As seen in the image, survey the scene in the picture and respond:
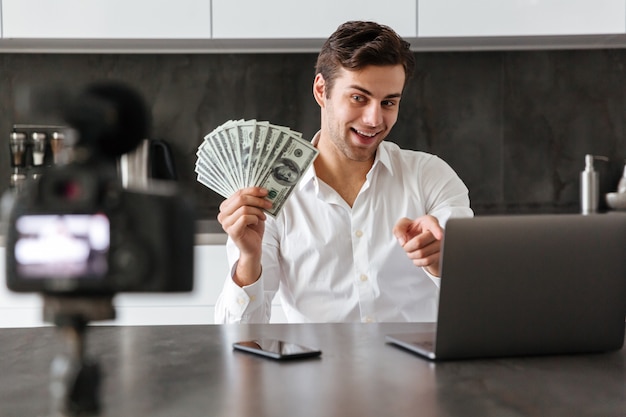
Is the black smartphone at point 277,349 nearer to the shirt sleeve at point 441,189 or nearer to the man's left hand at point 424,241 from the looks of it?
the man's left hand at point 424,241

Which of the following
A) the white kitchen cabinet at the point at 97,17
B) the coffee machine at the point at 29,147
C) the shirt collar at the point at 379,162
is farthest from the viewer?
the coffee machine at the point at 29,147

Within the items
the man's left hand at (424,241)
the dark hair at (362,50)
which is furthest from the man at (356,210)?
the man's left hand at (424,241)

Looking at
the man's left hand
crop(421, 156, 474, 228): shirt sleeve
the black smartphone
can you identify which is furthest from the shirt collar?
the black smartphone

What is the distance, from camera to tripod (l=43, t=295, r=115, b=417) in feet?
1.59

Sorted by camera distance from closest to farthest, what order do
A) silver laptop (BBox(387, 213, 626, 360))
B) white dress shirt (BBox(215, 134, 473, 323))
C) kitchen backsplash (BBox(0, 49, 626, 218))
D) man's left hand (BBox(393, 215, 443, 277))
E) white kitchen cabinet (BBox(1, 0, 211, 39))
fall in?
silver laptop (BBox(387, 213, 626, 360))
man's left hand (BBox(393, 215, 443, 277))
white dress shirt (BBox(215, 134, 473, 323))
white kitchen cabinet (BBox(1, 0, 211, 39))
kitchen backsplash (BBox(0, 49, 626, 218))

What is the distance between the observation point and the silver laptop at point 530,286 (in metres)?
1.19

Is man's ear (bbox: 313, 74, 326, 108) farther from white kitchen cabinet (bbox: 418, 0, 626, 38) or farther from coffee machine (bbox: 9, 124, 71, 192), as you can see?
coffee machine (bbox: 9, 124, 71, 192)

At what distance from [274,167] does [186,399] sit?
945 millimetres

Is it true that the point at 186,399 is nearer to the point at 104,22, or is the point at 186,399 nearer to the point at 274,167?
the point at 274,167

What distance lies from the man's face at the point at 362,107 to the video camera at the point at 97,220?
5.27 ft

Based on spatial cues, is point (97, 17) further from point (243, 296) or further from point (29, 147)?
point (243, 296)

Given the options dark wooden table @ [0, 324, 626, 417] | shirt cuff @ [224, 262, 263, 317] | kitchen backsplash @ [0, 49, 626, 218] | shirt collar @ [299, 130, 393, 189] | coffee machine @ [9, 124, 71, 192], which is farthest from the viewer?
kitchen backsplash @ [0, 49, 626, 218]

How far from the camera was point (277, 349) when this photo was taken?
4.16 ft

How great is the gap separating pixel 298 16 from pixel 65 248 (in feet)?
9.09
